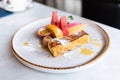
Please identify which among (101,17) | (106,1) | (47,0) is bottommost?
(47,0)

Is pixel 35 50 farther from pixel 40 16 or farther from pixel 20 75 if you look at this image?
pixel 40 16

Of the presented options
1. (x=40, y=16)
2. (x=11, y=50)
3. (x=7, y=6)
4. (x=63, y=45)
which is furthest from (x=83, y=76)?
(x=7, y=6)

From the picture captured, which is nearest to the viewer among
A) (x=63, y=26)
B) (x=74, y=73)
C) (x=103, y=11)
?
(x=74, y=73)

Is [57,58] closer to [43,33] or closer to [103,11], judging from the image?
[43,33]

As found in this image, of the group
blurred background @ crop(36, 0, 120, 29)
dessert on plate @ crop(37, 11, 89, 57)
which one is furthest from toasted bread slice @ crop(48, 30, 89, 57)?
blurred background @ crop(36, 0, 120, 29)

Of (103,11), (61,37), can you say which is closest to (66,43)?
(61,37)

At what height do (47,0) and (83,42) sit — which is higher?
(83,42)

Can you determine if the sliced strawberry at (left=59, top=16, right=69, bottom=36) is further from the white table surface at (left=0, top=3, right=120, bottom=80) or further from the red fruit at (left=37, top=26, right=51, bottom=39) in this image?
the white table surface at (left=0, top=3, right=120, bottom=80)
